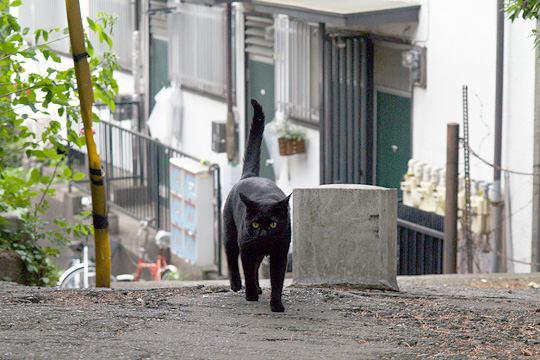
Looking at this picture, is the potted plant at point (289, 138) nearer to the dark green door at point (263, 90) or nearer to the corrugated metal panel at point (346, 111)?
the corrugated metal panel at point (346, 111)

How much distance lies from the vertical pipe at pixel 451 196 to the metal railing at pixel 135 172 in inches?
293

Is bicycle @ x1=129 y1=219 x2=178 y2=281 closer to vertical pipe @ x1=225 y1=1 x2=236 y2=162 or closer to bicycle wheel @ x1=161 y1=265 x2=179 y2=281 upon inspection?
bicycle wheel @ x1=161 y1=265 x2=179 y2=281

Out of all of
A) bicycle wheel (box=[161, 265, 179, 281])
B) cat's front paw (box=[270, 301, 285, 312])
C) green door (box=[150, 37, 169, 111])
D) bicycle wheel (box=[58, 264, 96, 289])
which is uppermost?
green door (box=[150, 37, 169, 111])

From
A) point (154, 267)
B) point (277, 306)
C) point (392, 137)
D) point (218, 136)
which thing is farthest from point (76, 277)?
point (277, 306)

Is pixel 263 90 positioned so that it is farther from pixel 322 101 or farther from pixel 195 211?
pixel 195 211

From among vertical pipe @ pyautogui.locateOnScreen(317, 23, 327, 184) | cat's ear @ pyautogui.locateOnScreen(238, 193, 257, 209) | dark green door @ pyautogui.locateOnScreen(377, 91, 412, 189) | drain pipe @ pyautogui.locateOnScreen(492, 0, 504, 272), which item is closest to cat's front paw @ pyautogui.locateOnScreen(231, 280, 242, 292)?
cat's ear @ pyautogui.locateOnScreen(238, 193, 257, 209)

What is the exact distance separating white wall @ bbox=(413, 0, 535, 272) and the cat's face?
19.8 ft

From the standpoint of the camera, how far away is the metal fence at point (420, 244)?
13703 millimetres

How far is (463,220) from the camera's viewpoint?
13.3m

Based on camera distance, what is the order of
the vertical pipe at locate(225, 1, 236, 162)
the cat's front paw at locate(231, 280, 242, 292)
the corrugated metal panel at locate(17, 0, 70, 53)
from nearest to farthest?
the cat's front paw at locate(231, 280, 242, 292) → the vertical pipe at locate(225, 1, 236, 162) → the corrugated metal panel at locate(17, 0, 70, 53)

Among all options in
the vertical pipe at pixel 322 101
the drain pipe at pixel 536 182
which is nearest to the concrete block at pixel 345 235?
the drain pipe at pixel 536 182

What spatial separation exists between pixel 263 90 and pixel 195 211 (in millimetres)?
2656

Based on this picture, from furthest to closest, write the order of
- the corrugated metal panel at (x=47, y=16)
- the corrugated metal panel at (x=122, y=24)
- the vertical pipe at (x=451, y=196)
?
the corrugated metal panel at (x=47, y=16) < the corrugated metal panel at (x=122, y=24) < the vertical pipe at (x=451, y=196)

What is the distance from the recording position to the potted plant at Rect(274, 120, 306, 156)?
17109 mm
